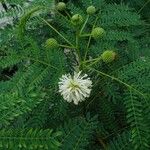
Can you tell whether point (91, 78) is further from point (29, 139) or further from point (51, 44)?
point (29, 139)

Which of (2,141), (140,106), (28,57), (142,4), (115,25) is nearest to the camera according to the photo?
(2,141)

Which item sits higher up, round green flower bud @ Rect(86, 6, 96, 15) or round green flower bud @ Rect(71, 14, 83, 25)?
round green flower bud @ Rect(71, 14, 83, 25)

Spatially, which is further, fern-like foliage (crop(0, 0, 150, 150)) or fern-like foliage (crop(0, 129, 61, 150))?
fern-like foliage (crop(0, 0, 150, 150))

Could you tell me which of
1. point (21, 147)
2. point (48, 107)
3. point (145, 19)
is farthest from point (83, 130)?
point (145, 19)

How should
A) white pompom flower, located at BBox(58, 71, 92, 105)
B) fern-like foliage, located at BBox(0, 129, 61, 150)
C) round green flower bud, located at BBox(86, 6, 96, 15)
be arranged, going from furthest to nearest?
round green flower bud, located at BBox(86, 6, 96, 15) < white pompom flower, located at BBox(58, 71, 92, 105) < fern-like foliage, located at BBox(0, 129, 61, 150)

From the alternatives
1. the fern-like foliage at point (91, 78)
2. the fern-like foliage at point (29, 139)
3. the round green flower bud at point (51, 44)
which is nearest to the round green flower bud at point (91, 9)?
the fern-like foliage at point (91, 78)

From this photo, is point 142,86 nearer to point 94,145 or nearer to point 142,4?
point 94,145

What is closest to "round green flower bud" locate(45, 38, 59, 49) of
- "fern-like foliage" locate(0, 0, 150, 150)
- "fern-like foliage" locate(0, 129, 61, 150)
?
"fern-like foliage" locate(0, 0, 150, 150)

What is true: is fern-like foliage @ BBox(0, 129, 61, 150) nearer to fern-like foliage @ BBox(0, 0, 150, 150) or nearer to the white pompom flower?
fern-like foliage @ BBox(0, 0, 150, 150)

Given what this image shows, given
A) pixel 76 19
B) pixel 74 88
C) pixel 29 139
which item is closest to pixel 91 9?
pixel 76 19

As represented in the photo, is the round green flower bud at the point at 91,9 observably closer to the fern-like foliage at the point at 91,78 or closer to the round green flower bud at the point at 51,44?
the fern-like foliage at the point at 91,78

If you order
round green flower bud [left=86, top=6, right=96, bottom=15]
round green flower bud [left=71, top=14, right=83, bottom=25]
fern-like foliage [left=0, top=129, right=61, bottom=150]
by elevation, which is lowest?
round green flower bud [left=86, top=6, right=96, bottom=15]
